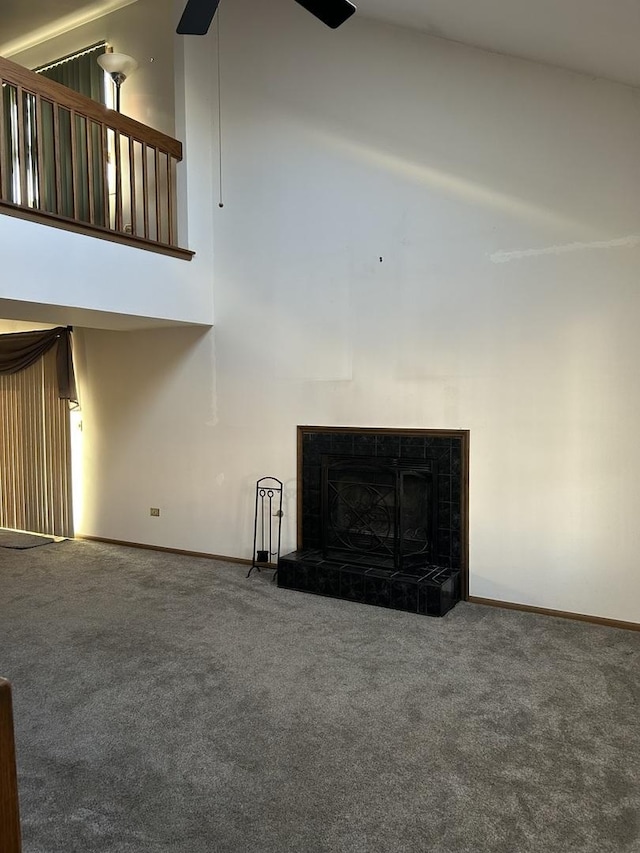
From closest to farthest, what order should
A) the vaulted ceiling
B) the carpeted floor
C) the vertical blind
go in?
the carpeted floor
the vaulted ceiling
the vertical blind

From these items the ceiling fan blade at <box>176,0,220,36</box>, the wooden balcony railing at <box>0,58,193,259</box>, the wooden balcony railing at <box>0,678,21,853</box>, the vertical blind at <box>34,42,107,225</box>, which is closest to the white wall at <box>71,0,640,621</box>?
the wooden balcony railing at <box>0,58,193,259</box>

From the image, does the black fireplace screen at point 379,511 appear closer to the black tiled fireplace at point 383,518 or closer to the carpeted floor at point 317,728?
the black tiled fireplace at point 383,518

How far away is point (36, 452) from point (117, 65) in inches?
146

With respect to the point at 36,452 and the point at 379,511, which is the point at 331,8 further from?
the point at 36,452

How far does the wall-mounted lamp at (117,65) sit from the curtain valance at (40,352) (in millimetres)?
2304

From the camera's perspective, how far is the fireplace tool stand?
4.89 m

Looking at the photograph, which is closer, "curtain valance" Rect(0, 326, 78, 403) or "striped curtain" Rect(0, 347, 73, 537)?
"curtain valance" Rect(0, 326, 78, 403)

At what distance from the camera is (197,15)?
7.95ft

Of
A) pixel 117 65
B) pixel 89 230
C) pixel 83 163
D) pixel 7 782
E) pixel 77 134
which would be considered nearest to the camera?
pixel 7 782

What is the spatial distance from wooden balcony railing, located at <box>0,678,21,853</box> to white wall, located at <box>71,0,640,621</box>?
341cm

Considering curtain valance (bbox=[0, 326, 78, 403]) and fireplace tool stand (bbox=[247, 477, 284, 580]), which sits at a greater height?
curtain valance (bbox=[0, 326, 78, 403])

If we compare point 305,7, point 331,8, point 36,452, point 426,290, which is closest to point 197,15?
point 305,7

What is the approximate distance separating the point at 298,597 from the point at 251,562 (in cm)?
91

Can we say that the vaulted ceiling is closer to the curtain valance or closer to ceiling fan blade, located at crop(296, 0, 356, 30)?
→ ceiling fan blade, located at crop(296, 0, 356, 30)
